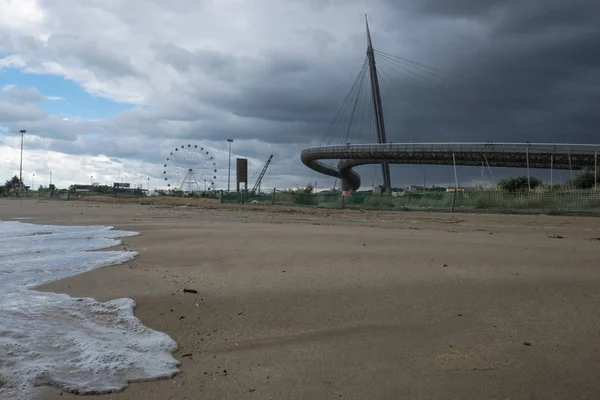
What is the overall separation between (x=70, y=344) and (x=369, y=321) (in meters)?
2.84

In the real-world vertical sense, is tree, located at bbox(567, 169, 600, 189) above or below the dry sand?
above

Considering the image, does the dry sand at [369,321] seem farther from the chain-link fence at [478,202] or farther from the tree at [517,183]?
the tree at [517,183]

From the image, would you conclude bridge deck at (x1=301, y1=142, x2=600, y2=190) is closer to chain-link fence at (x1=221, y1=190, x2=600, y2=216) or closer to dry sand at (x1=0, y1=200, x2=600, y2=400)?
chain-link fence at (x1=221, y1=190, x2=600, y2=216)

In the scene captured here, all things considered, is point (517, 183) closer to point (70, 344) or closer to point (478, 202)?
point (478, 202)

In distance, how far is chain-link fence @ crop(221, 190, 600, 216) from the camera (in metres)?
23.9

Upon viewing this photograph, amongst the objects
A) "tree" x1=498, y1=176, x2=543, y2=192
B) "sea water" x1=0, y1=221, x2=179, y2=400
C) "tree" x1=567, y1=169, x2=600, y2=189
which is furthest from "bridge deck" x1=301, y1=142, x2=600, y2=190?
"sea water" x1=0, y1=221, x2=179, y2=400

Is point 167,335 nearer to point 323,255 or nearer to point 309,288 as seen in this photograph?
point 309,288

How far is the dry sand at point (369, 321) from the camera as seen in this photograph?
11.1 feet

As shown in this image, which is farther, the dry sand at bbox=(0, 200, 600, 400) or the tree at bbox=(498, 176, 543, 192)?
the tree at bbox=(498, 176, 543, 192)

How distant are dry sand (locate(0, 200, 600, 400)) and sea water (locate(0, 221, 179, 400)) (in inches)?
6.9

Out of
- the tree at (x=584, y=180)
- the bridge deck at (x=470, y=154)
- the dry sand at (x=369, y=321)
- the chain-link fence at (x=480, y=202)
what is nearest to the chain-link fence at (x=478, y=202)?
the chain-link fence at (x=480, y=202)

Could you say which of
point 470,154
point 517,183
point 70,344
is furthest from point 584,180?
point 70,344

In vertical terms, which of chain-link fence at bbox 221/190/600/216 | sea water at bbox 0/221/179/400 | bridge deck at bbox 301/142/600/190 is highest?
bridge deck at bbox 301/142/600/190

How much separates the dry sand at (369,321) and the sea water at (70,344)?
18cm
